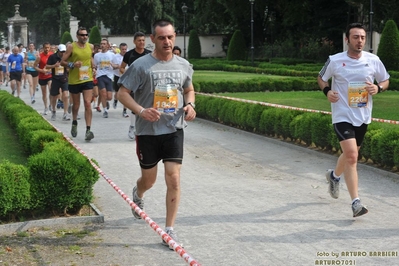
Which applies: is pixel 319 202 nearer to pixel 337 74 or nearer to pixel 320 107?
pixel 337 74

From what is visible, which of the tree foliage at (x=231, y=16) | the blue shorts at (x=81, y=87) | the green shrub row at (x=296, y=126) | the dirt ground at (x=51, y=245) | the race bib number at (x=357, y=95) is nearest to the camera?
the dirt ground at (x=51, y=245)

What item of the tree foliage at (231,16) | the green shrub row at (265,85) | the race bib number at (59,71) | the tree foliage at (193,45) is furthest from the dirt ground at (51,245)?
the tree foliage at (193,45)

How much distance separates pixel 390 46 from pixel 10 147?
24097 mm

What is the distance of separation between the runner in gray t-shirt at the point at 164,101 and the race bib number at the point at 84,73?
25.4 feet

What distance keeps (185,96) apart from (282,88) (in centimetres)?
2342

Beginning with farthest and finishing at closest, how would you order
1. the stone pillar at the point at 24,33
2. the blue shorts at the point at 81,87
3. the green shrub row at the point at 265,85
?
the stone pillar at the point at 24,33
the green shrub row at the point at 265,85
the blue shorts at the point at 81,87

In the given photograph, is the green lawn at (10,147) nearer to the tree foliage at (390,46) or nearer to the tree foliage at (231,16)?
the tree foliage at (390,46)

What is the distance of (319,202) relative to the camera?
8.98 meters

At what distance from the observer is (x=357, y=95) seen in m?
8.31

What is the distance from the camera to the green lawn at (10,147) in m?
12.2

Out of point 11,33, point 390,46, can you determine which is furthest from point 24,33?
point 390,46

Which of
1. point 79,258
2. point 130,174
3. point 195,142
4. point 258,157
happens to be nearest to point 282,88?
point 195,142

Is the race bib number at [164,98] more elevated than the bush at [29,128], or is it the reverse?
the race bib number at [164,98]

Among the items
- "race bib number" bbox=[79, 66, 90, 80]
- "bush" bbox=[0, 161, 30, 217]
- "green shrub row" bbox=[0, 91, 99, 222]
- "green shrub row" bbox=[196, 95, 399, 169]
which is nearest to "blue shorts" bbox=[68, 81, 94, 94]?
"race bib number" bbox=[79, 66, 90, 80]
